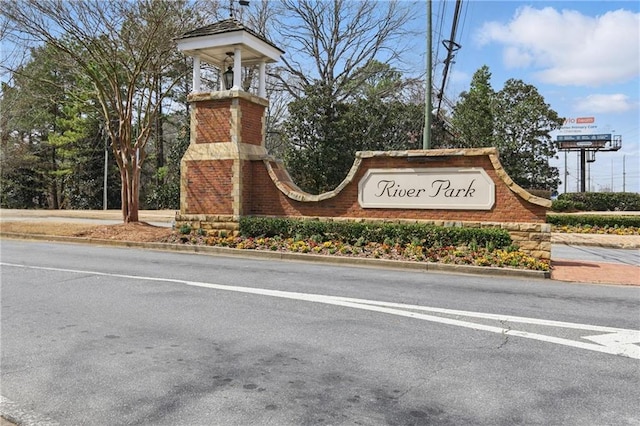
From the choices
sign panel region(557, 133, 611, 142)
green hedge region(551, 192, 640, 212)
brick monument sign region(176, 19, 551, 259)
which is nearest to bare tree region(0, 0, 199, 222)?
brick monument sign region(176, 19, 551, 259)

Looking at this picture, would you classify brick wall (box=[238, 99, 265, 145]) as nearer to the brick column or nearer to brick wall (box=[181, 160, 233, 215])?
the brick column

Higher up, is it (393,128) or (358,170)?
(393,128)

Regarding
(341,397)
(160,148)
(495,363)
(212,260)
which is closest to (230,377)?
(341,397)

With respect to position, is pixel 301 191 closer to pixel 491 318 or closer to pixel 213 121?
pixel 213 121

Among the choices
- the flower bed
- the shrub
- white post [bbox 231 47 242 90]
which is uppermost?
white post [bbox 231 47 242 90]

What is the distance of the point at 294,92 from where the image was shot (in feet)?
107

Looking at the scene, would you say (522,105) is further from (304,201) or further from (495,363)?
(495,363)

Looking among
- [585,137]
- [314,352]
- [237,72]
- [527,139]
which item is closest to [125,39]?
[237,72]

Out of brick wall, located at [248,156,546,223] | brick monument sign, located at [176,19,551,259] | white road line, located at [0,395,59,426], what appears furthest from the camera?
brick monument sign, located at [176,19,551,259]

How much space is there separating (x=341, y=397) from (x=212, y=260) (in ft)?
27.9

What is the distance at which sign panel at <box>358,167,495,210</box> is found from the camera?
1196 centimetres

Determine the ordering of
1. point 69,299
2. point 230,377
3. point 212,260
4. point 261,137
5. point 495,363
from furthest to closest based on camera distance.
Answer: point 261,137 → point 212,260 → point 69,299 → point 495,363 → point 230,377

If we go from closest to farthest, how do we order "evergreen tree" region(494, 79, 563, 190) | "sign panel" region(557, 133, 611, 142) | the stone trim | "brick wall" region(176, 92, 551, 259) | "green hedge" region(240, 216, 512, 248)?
"green hedge" region(240, 216, 512, 248) → "brick wall" region(176, 92, 551, 259) → the stone trim → "evergreen tree" region(494, 79, 563, 190) → "sign panel" region(557, 133, 611, 142)

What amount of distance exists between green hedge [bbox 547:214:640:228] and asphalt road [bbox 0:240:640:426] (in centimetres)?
1465
